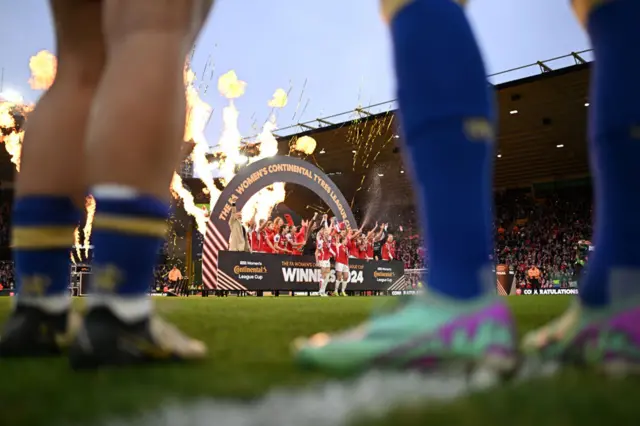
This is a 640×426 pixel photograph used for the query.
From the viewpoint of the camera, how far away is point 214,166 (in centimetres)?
1264

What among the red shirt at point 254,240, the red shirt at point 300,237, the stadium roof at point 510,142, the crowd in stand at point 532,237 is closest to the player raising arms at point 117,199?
the red shirt at point 254,240

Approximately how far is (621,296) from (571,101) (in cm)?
1658

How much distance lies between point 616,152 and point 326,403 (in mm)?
717

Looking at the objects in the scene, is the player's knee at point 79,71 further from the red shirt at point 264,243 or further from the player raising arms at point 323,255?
the red shirt at point 264,243

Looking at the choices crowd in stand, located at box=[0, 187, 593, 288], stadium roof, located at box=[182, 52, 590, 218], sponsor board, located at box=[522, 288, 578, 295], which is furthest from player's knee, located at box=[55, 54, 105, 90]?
crowd in stand, located at box=[0, 187, 593, 288]

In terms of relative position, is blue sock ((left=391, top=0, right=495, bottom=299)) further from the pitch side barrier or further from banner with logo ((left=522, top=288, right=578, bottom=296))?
banner with logo ((left=522, top=288, right=578, bottom=296))

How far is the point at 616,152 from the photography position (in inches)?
39.1

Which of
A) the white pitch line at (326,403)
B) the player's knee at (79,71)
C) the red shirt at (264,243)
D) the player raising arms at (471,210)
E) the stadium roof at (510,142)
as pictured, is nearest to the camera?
the white pitch line at (326,403)

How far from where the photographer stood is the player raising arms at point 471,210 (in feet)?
2.67

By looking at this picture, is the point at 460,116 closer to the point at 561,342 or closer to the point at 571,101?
the point at 561,342

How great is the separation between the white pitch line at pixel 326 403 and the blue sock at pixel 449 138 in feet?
0.51

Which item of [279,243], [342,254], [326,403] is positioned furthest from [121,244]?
[279,243]

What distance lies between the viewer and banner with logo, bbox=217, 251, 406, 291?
9891 millimetres

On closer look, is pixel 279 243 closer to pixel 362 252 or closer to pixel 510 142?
pixel 362 252
